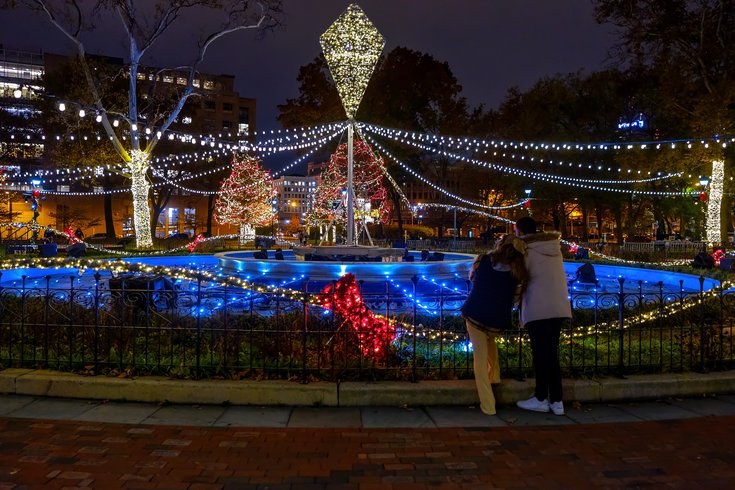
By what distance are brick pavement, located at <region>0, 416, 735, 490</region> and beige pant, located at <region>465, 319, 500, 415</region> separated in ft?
1.39

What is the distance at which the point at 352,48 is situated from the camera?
1894cm

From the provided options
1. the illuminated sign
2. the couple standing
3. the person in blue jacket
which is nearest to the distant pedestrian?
the couple standing

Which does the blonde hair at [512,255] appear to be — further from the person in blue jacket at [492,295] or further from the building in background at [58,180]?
the building in background at [58,180]

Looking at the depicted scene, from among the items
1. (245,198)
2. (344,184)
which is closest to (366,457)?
(344,184)

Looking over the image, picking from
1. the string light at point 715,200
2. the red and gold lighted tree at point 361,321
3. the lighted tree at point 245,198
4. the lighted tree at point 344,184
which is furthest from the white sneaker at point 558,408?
the lighted tree at point 245,198

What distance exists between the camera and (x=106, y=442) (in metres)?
5.08

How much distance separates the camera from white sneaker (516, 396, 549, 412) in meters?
6.05

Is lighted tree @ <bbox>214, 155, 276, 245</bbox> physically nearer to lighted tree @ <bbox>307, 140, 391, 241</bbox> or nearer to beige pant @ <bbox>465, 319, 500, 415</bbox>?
lighted tree @ <bbox>307, 140, 391, 241</bbox>

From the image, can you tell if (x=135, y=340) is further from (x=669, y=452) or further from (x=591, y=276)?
(x=591, y=276)

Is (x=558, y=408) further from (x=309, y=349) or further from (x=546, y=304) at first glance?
(x=309, y=349)

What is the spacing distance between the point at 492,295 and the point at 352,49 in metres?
15.0

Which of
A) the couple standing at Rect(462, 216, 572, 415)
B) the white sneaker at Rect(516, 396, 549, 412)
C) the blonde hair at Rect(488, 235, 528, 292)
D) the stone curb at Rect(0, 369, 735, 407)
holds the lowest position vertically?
the white sneaker at Rect(516, 396, 549, 412)

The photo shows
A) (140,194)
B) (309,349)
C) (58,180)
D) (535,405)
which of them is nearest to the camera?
(535,405)

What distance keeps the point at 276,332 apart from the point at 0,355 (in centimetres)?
337
